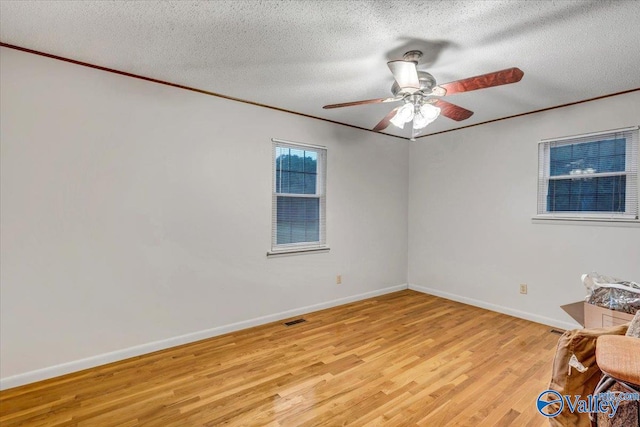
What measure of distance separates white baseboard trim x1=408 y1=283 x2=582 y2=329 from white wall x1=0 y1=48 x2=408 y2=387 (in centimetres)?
187

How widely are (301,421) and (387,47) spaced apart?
2.55 m

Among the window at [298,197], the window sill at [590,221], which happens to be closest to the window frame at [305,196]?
the window at [298,197]

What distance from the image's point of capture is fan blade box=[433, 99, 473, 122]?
8.21ft

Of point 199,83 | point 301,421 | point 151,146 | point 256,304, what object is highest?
point 199,83

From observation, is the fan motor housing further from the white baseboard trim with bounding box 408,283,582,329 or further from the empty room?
the white baseboard trim with bounding box 408,283,582,329

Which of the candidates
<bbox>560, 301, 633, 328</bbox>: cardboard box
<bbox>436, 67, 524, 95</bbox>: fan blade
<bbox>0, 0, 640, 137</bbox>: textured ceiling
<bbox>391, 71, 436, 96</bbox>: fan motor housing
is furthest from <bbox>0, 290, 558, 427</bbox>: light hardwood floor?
<bbox>0, 0, 640, 137</bbox>: textured ceiling

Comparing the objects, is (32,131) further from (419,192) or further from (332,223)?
(419,192)

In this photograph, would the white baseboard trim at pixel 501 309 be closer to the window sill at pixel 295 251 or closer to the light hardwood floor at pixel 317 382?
the light hardwood floor at pixel 317 382

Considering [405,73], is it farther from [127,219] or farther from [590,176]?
[590,176]

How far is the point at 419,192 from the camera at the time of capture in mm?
4934

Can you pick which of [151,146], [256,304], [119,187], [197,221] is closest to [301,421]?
[256,304]

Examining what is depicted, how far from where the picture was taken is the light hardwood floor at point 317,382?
197 cm

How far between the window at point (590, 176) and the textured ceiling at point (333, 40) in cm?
55

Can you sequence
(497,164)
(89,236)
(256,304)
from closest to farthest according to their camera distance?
(89,236) < (256,304) < (497,164)
